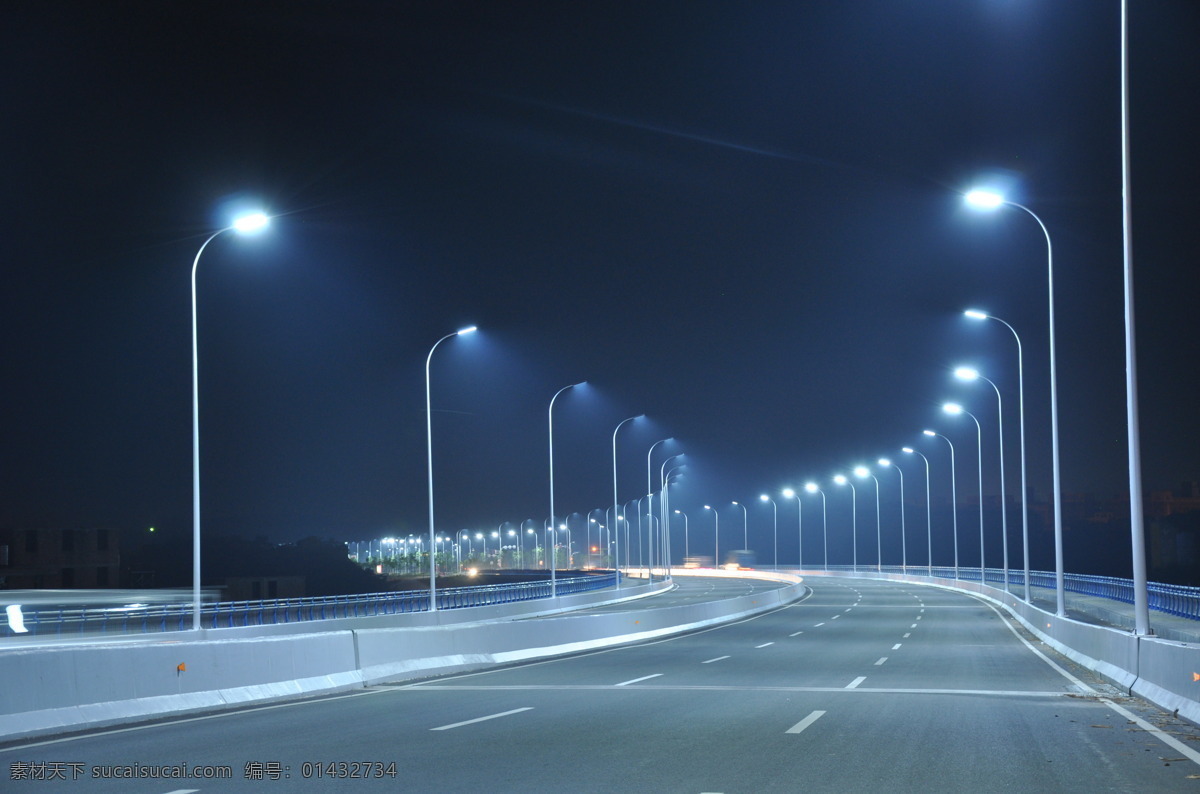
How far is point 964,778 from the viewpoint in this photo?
33.8 feet

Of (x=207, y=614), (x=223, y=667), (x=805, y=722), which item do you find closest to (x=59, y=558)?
(x=207, y=614)

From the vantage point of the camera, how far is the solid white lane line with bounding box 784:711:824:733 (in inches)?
533

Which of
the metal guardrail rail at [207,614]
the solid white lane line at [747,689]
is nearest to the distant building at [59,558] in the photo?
the metal guardrail rail at [207,614]

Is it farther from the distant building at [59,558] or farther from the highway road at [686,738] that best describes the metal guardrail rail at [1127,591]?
the distant building at [59,558]

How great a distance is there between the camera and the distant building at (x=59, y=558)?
96188 millimetres

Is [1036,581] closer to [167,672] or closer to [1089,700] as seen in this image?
→ [1089,700]

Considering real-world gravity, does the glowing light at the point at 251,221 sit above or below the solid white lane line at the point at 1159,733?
above

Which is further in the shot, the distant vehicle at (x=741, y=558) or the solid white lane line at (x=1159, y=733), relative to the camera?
the distant vehicle at (x=741, y=558)

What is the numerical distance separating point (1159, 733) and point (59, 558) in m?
101

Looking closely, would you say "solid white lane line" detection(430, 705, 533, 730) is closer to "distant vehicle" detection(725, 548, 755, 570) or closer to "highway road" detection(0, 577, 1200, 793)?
"highway road" detection(0, 577, 1200, 793)

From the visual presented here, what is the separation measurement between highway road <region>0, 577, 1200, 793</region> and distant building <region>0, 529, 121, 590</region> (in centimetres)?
8564

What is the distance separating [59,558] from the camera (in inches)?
3949

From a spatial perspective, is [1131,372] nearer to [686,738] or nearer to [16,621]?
[686,738]

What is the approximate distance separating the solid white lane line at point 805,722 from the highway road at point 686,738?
9 centimetres
